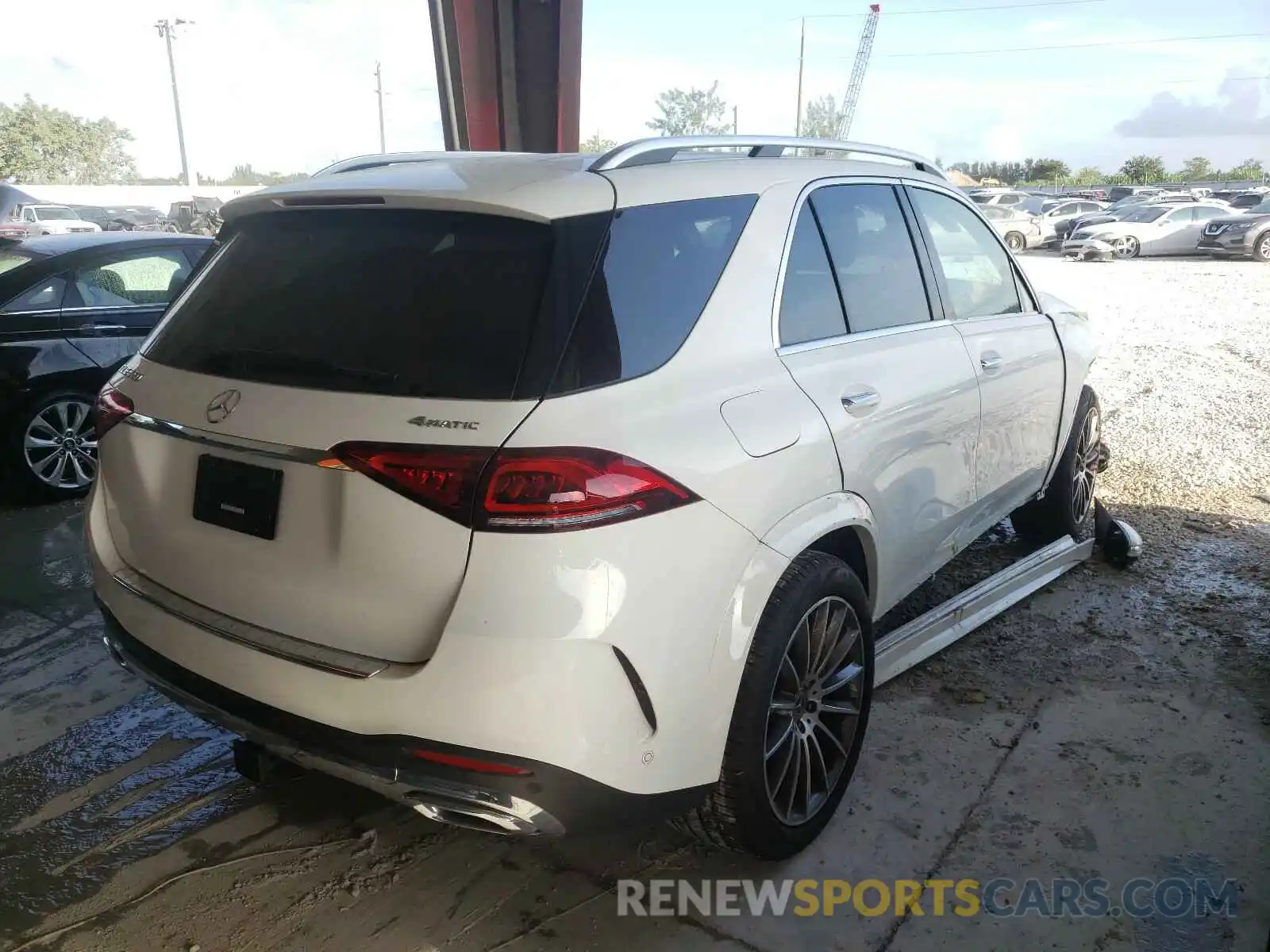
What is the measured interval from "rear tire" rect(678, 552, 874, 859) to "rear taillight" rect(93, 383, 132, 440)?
1.65 meters

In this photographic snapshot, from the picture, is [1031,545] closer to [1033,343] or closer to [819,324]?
[1033,343]

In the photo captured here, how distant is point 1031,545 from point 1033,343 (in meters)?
1.39

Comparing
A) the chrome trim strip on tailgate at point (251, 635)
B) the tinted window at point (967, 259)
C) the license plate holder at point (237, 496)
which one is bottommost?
the chrome trim strip on tailgate at point (251, 635)

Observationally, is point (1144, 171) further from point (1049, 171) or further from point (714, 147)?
point (714, 147)

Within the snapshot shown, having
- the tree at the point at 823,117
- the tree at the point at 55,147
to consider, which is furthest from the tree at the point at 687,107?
the tree at the point at 55,147

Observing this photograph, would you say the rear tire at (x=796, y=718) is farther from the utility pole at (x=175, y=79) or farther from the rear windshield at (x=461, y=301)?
the utility pole at (x=175, y=79)

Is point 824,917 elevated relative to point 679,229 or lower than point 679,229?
lower

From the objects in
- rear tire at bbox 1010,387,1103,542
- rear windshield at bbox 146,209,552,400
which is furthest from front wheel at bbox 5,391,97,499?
rear tire at bbox 1010,387,1103,542

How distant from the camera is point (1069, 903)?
2.49 meters

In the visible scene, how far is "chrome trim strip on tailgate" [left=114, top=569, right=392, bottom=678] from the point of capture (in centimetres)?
201

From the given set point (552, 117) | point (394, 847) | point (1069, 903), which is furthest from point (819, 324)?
point (552, 117)

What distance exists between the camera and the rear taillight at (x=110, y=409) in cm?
244

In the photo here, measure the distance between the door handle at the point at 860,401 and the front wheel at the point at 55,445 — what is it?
15.3 feet

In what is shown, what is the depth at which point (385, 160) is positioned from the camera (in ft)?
9.37
